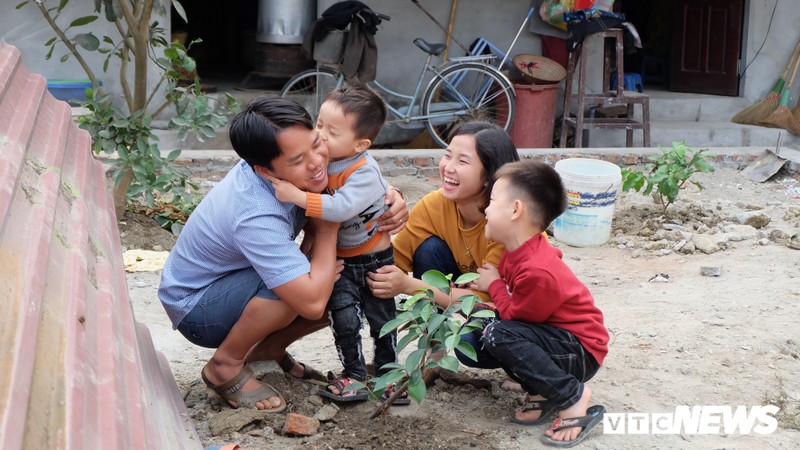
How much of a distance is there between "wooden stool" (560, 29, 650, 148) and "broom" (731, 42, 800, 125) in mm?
1529

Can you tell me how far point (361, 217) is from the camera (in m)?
3.04

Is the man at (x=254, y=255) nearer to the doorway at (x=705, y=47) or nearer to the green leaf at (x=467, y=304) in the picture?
the green leaf at (x=467, y=304)

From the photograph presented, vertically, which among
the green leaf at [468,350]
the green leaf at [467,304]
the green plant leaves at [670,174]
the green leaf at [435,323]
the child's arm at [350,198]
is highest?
the child's arm at [350,198]

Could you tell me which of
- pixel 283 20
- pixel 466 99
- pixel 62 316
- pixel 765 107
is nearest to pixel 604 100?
pixel 466 99

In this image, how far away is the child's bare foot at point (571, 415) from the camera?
2932mm

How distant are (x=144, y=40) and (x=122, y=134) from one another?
588 mm

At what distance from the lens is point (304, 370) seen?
11.1 feet

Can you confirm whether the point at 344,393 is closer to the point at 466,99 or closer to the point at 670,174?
the point at 670,174

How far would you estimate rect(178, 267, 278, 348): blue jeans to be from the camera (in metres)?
2.89

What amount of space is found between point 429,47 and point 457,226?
5799 mm

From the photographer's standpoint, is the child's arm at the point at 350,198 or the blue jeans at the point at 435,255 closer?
the child's arm at the point at 350,198

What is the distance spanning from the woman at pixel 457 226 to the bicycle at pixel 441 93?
5668 millimetres

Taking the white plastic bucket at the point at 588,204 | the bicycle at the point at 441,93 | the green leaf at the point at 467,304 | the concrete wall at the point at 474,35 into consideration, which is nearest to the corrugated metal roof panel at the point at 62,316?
the green leaf at the point at 467,304

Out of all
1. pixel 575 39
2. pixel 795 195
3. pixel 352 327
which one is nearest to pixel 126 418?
pixel 352 327
